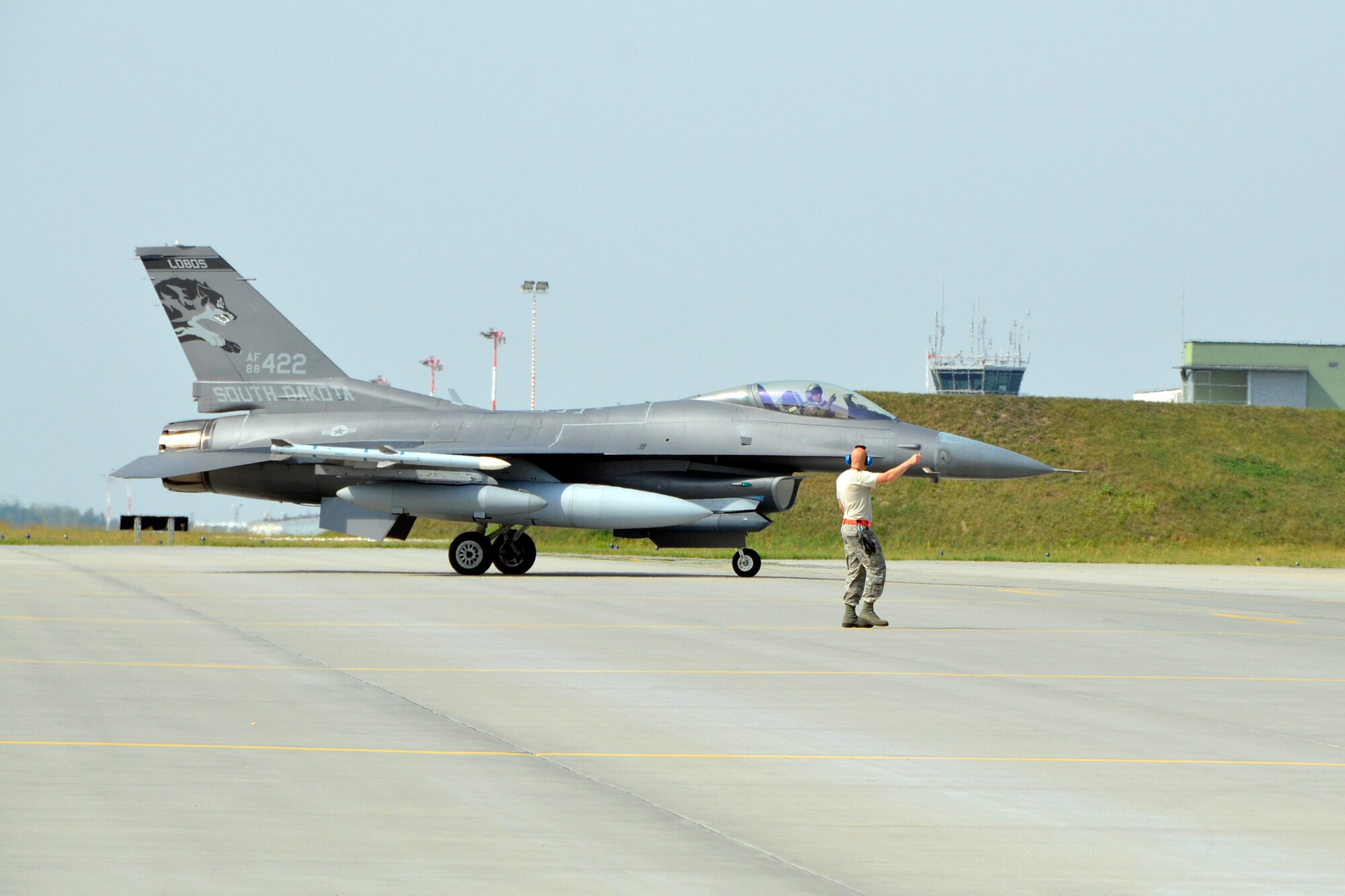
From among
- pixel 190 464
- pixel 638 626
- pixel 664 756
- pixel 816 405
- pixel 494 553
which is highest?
pixel 816 405

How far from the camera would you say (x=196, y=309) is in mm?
23844

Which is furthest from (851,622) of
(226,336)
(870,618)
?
(226,336)

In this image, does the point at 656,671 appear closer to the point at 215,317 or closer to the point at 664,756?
the point at 664,756

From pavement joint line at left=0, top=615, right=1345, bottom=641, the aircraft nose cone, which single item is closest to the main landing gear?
the aircraft nose cone

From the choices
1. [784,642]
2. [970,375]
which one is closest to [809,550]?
[784,642]

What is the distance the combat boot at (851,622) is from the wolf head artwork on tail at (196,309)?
13.2 meters

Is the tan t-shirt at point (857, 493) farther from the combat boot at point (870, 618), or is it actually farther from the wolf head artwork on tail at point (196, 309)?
the wolf head artwork on tail at point (196, 309)

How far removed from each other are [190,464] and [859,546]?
41.1 feet

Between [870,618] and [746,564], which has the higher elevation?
[746,564]

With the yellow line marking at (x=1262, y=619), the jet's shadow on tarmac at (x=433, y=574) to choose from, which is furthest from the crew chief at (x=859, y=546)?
the jet's shadow on tarmac at (x=433, y=574)

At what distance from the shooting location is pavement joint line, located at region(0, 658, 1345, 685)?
10.1 meters

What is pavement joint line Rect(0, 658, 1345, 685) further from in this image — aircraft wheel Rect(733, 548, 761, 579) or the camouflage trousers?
aircraft wheel Rect(733, 548, 761, 579)

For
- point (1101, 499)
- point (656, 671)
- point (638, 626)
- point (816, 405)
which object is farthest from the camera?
point (1101, 499)

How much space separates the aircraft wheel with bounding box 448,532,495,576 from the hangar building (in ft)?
223
